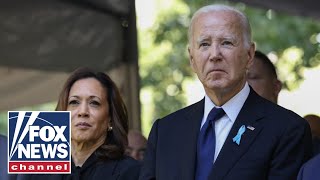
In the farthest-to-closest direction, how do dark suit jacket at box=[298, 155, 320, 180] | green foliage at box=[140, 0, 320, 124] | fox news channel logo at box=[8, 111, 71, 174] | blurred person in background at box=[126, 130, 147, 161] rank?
green foliage at box=[140, 0, 320, 124] < blurred person in background at box=[126, 130, 147, 161] < fox news channel logo at box=[8, 111, 71, 174] < dark suit jacket at box=[298, 155, 320, 180]

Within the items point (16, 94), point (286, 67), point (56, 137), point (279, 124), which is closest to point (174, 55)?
point (286, 67)

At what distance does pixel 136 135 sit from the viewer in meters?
7.13

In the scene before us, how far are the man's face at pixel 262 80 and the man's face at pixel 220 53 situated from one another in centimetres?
154

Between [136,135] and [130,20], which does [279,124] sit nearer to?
[136,135]

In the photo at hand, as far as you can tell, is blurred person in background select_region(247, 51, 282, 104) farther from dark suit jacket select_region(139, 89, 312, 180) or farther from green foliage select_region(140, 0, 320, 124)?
green foliage select_region(140, 0, 320, 124)

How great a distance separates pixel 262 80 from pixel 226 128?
1637 millimetres

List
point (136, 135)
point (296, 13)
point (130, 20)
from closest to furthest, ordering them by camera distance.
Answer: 1. point (136, 135)
2. point (130, 20)
3. point (296, 13)

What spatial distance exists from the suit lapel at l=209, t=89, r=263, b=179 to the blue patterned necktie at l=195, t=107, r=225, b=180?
6 centimetres

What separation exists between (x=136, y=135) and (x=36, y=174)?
2.17 m

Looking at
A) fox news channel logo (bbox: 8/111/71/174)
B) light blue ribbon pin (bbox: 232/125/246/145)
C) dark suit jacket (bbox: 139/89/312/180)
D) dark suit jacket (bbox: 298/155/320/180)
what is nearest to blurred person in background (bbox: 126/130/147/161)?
fox news channel logo (bbox: 8/111/71/174)

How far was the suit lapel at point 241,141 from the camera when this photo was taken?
418 cm

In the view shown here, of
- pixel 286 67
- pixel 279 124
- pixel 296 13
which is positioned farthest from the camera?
pixel 286 67

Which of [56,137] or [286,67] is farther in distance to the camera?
[286,67]

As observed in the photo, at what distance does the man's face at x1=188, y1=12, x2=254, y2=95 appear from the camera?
14.0 feet
